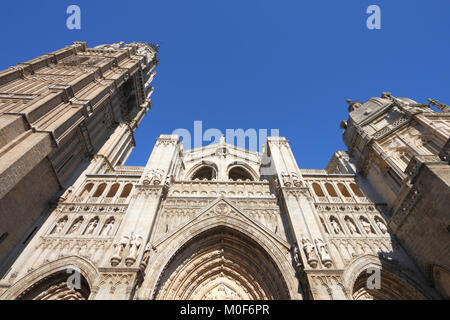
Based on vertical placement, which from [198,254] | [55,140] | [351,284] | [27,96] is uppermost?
[27,96]

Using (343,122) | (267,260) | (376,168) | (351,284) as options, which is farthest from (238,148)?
(351,284)

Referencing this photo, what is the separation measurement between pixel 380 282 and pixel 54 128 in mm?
18653

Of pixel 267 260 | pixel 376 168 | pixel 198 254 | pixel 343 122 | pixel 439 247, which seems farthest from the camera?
pixel 343 122

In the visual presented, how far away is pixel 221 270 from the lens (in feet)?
38.7

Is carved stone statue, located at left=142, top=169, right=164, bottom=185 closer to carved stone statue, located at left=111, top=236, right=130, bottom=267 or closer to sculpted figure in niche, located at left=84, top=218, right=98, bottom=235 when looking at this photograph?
sculpted figure in niche, located at left=84, top=218, right=98, bottom=235

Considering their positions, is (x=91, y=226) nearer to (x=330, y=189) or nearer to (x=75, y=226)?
(x=75, y=226)

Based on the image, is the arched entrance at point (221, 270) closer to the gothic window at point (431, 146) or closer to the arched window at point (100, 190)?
the arched window at point (100, 190)

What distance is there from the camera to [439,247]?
9328mm

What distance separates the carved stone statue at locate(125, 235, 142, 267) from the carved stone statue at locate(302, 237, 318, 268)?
759 cm

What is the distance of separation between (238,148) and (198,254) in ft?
46.0

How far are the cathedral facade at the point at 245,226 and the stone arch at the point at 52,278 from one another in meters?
0.05

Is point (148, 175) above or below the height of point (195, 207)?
above

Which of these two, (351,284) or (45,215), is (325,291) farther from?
(45,215)
